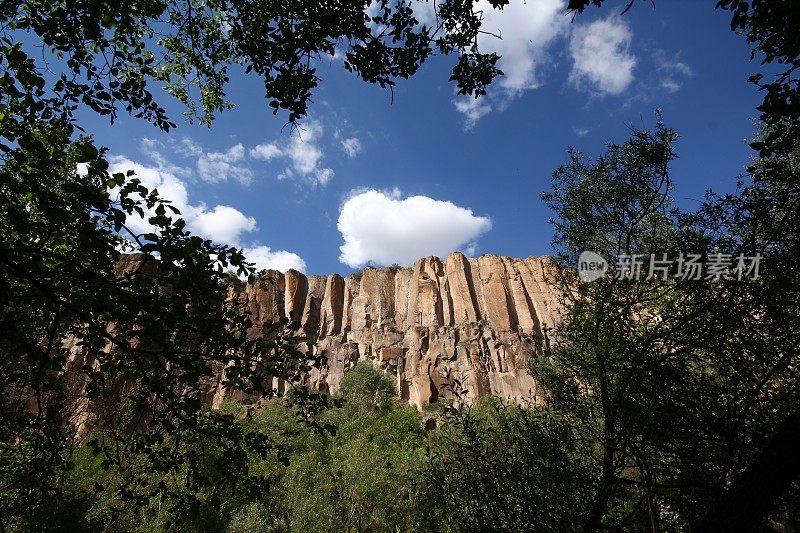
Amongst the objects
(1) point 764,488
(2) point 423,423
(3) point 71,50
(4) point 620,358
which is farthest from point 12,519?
(2) point 423,423

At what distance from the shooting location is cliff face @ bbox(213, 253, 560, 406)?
48366 millimetres

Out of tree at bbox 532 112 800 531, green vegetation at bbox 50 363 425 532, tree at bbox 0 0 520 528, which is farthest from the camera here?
green vegetation at bbox 50 363 425 532

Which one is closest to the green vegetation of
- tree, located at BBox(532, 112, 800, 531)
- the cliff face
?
tree, located at BBox(532, 112, 800, 531)

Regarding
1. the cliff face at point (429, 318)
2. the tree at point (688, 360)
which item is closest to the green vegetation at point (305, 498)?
the tree at point (688, 360)

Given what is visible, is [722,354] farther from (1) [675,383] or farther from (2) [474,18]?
(2) [474,18]

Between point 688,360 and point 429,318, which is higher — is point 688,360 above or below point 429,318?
below

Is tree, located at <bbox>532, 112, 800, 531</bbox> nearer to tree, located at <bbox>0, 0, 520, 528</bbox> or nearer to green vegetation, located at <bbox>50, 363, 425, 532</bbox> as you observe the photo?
tree, located at <bbox>0, 0, 520, 528</bbox>

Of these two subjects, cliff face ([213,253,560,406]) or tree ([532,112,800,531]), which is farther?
cliff face ([213,253,560,406])

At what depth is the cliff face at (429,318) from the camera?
159 ft

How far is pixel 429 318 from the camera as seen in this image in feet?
179

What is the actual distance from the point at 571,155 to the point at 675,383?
5.95 meters

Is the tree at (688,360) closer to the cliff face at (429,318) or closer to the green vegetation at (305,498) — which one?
A: the green vegetation at (305,498)

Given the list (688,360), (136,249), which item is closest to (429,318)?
(688,360)

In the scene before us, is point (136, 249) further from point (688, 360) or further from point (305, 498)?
point (305, 498)
